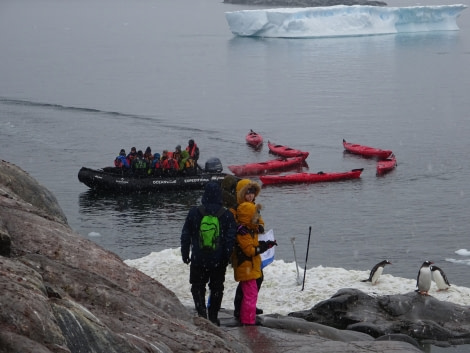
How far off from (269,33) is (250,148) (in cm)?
5347

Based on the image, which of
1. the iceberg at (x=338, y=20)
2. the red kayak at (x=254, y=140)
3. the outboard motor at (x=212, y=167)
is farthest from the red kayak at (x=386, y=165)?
the iceberg at (x=338, y=20)

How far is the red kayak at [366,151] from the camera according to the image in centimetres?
4288

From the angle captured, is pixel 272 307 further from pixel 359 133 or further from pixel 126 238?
pixel 359 133

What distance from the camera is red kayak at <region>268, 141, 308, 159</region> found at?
42.5 meters

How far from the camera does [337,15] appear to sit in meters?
94.9

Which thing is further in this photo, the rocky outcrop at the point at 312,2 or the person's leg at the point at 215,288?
the rocky outcrop at the point at 312,2

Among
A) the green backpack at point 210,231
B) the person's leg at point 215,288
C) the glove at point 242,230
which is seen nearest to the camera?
the green backpack at point 210,231

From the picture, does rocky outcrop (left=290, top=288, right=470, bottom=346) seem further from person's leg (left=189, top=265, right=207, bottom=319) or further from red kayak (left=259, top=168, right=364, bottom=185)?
red kayak (left=259, top=168, right=364, bottom=185)

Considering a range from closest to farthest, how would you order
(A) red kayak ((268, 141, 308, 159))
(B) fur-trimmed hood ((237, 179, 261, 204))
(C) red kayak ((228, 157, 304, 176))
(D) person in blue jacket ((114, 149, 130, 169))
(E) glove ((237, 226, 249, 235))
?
(B) fur-trimmed hood ((237, 179, 261, 204)), (E) glove ((237, 226, 249, 235)), (D) person in blue jacket ((114, 149, 130, 169)), (C) red kayak ((228, 157, 304, 176)), (A) red kayak ((268, 141, 308, 159))

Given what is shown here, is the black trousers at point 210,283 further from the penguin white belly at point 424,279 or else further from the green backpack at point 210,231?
the penguin white belly at point 424,279

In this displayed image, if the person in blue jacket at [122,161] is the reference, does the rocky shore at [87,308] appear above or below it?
above

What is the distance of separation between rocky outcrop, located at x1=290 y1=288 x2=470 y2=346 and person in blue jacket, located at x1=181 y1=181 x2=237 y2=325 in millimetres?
4610

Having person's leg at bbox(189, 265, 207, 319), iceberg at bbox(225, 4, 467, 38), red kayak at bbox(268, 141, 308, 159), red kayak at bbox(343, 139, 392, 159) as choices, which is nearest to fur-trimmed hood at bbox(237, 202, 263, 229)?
person's leg at bbox(189, 265, 207, 319)

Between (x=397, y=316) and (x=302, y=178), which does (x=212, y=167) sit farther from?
(x=397, y=316)
